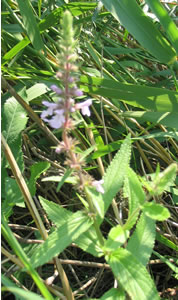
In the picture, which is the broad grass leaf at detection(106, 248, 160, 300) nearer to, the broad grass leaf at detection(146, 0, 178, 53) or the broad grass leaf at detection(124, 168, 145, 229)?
the broad grass leaf at detection(124, 168, 145, 229)

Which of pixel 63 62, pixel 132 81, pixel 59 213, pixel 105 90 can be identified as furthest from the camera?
pixel 132 81

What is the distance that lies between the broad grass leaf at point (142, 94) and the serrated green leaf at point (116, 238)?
798 millimetres

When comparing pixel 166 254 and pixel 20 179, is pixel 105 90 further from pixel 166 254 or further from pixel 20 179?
pixel 166 254

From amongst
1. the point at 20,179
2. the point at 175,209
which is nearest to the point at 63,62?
the point at 20,179

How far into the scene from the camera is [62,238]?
131cm

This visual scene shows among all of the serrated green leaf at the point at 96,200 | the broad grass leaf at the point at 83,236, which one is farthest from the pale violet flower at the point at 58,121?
the broad grass leaf at the point at 83,236

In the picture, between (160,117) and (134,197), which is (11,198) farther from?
(160,117)

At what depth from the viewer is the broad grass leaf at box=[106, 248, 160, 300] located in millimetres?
1300

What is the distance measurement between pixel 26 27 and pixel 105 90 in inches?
20.4

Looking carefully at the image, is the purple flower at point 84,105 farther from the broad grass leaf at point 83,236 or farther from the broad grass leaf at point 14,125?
the broad grass leaf at point 14,125

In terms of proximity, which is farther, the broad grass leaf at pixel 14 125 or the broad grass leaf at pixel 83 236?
the broad grass leaf at pixel 14 125

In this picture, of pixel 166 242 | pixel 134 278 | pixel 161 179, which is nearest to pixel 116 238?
pixel 134 278

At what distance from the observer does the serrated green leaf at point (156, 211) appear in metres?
1.18

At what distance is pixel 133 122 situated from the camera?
2.21 meters
